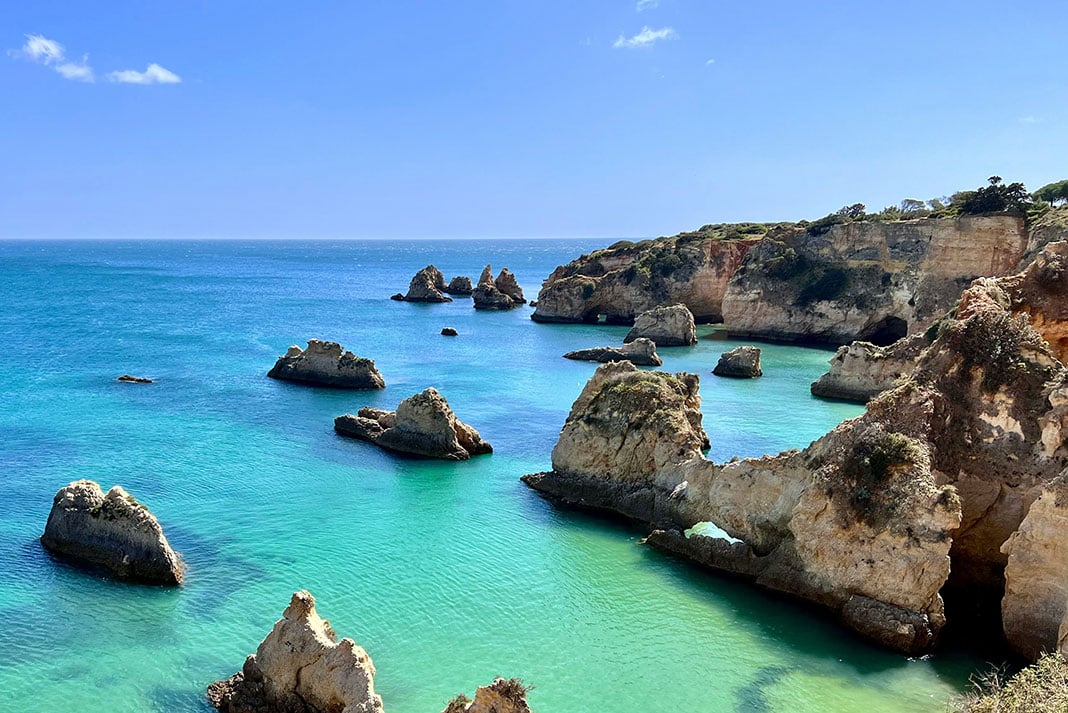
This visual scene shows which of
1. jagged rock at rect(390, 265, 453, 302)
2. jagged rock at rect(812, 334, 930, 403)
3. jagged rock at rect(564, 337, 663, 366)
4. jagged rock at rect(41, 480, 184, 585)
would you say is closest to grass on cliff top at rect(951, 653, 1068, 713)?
jagged rock at rect(41, 480, 184, 585)

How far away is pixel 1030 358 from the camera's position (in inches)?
766

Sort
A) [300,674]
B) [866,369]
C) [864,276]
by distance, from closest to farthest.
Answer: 1. [300,674]
2. [866,369]
3. [864,276]

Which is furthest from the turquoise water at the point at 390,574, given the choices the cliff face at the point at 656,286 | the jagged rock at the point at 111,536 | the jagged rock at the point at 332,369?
the cliff face at the point at 656,286

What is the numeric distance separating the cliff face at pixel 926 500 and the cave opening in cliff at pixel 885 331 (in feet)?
149

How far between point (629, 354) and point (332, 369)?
69.6ft

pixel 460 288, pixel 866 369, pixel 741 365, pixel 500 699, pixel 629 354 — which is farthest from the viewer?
pixel 460 288

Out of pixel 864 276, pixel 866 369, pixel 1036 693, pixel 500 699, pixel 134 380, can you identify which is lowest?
pixel 134 380

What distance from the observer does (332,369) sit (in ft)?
152

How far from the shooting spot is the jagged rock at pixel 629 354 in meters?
56.3

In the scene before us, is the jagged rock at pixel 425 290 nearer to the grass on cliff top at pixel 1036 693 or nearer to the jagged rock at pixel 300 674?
the jagged rock at pixel 300 674

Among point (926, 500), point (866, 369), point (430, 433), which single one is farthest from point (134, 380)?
point (926, 500)

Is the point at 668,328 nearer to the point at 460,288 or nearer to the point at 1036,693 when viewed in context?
the point at 1036,693

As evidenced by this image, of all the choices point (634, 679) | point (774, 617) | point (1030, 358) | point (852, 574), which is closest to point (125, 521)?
point (634, 679)

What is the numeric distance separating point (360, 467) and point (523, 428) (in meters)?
9.20
